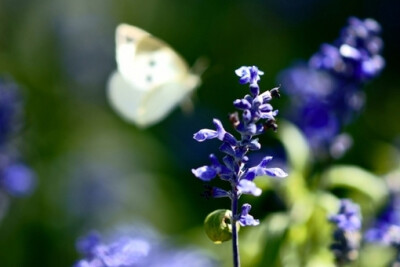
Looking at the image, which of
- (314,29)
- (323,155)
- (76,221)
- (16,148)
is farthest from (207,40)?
(323,155)

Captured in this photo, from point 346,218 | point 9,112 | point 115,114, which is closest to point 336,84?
point 346,218

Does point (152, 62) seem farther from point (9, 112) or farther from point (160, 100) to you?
point (9, 112)

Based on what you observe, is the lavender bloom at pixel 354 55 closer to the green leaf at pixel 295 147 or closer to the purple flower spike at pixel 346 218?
the green leaf at pixel 295 147

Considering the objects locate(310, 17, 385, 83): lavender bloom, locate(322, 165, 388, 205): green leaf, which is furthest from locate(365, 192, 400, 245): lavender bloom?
locate(310, 17, 385, 83): lavender bloom

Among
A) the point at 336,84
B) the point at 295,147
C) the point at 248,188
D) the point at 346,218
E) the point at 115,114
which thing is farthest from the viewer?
the point at 115,114

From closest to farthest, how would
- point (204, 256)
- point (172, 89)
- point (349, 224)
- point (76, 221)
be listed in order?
1. point (349, 224)
2. point (204, 256)
3. point (172, 89)
4. point (76, 221)

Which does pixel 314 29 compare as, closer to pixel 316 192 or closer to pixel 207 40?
pixel 207 40
